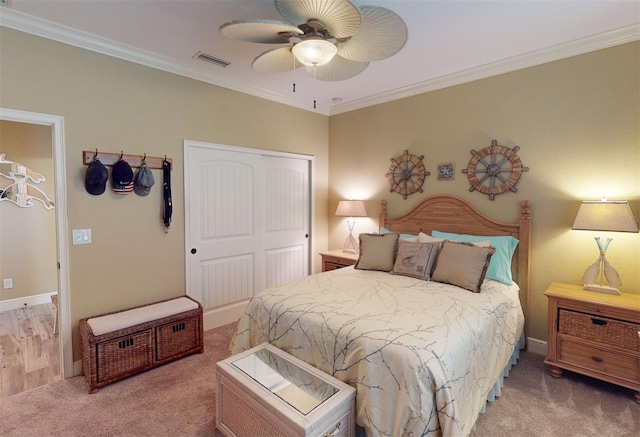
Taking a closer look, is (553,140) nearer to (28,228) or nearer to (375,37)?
(375,37)

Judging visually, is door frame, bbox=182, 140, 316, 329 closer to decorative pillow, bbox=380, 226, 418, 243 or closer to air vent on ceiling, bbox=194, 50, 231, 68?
air vent on ceiling, bbox=194, 50, 231, 68

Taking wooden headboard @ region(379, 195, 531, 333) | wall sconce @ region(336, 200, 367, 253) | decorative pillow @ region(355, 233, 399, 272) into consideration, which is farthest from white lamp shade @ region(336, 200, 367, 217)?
decorative pillow @ region(355, 233, 399, 272)

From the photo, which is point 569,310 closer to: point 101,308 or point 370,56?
point 370,56

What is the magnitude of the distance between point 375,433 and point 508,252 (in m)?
2.07

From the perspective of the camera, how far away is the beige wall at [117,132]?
2.42m

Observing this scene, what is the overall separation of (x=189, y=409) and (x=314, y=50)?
96.9 inches

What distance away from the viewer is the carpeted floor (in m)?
1.98

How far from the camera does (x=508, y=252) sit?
9.45 feet

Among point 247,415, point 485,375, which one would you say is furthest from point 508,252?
point 247,415

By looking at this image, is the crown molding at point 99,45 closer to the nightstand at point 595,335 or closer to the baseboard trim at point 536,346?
the nightstand at point 595,335

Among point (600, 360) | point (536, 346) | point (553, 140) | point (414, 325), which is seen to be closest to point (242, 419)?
point (414, 325)

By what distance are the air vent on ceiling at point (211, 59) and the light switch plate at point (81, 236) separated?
1.78 metres

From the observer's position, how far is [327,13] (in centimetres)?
162

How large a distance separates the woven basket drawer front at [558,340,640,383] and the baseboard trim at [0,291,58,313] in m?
5.88
